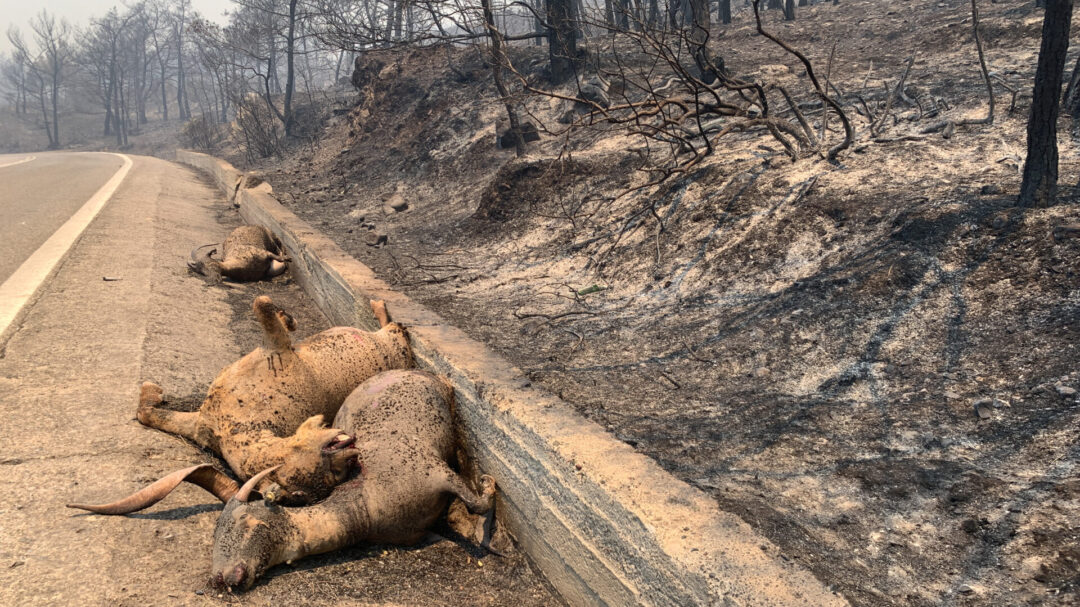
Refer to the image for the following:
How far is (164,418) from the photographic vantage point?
3.74 metres

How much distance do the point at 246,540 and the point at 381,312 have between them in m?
2.45

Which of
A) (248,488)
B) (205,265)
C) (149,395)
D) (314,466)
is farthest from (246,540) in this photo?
(205,265)

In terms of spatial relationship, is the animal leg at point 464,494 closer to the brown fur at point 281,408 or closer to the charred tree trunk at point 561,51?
the brown fur at point 281,408

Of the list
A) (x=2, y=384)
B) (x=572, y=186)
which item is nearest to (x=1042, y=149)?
(x=572, y=186)

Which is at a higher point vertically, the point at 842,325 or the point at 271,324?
the point at 271,324

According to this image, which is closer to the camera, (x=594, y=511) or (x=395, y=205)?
(x=594, y=511)

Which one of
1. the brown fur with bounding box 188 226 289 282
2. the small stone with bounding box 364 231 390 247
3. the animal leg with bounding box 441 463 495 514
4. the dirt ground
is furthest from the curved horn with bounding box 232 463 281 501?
the small stone with bounding box 364 231 390 247

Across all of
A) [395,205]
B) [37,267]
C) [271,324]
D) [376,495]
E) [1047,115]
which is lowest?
[376,495]

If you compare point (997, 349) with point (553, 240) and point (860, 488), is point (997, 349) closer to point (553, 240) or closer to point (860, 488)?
point (860, 488)

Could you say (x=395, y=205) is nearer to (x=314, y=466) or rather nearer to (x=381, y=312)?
(x=381, y=312)

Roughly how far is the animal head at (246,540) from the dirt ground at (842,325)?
1.70 metres

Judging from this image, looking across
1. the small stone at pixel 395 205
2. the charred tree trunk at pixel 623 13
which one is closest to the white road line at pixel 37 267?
the small stone at pixel 395 205

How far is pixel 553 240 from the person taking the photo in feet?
24.0

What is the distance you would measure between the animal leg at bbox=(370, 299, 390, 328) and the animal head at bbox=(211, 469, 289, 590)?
6.99ft
